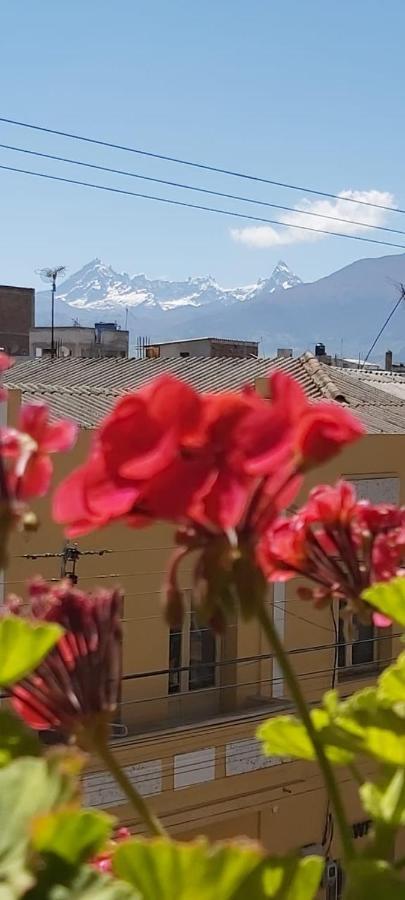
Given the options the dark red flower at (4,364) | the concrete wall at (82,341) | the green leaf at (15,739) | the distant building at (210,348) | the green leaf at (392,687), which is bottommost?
the green leaf at (15,739)

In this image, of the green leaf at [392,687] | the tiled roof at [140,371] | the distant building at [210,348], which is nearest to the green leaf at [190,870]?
the green leaf at [392,687]

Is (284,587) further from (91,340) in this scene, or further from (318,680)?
(91,340)

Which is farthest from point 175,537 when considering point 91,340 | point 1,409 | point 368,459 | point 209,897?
point 91,340

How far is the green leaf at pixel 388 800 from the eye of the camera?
616 mm

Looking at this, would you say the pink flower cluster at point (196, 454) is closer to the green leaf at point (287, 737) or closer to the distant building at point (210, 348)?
the green leaf at point (287, 737)

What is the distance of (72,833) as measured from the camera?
1.56 ft

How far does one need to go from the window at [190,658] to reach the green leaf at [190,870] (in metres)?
7.37

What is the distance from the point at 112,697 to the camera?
63cm

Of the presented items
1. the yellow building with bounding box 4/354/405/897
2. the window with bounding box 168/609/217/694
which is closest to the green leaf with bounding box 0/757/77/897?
the yellow building with bounding box 4/354/405/897

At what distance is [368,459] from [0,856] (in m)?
8.26

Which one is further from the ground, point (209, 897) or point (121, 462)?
point (121, 462)

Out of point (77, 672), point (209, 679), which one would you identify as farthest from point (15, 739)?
point (209, 679)

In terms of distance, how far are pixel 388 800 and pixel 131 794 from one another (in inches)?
6.3

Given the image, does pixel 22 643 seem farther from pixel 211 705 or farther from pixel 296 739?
pixel 211 705
